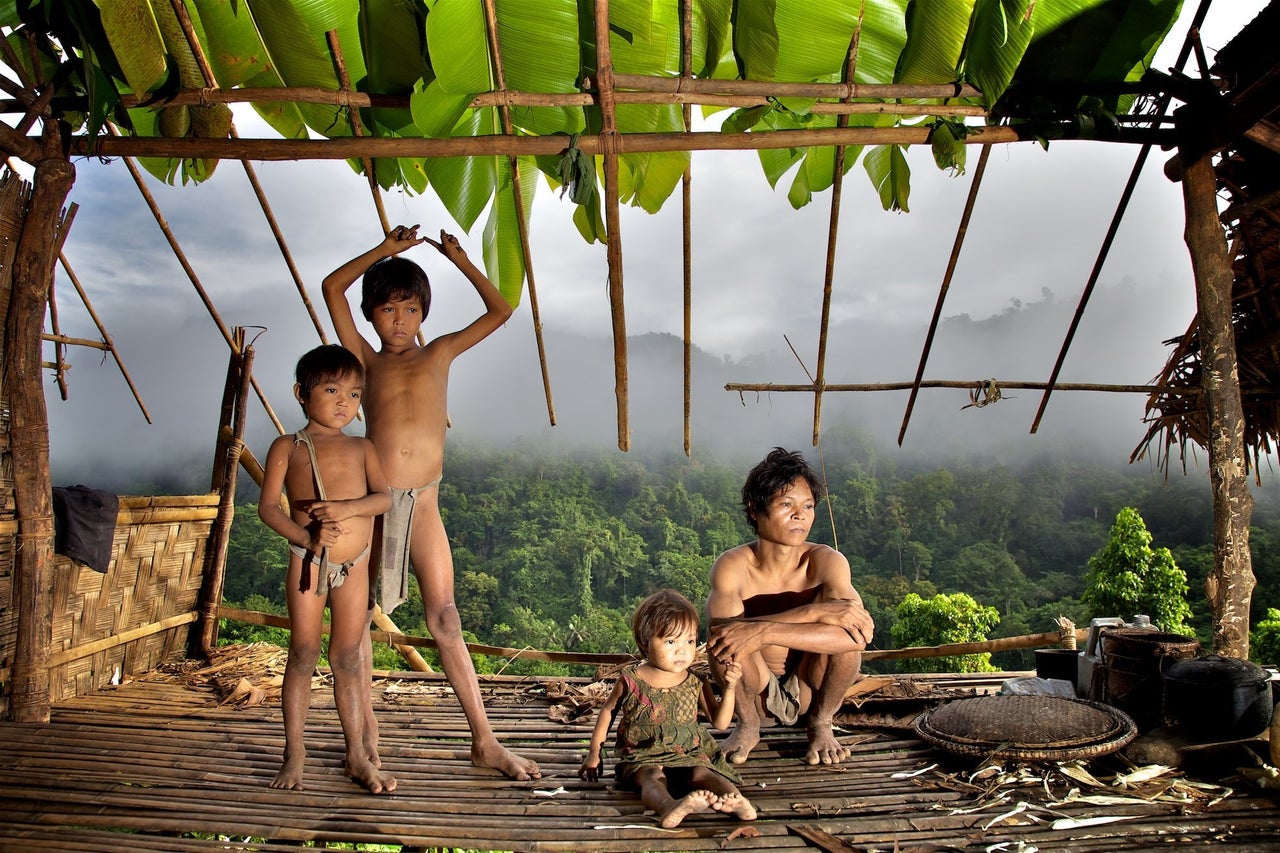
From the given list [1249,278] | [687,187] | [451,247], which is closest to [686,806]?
[451,247]

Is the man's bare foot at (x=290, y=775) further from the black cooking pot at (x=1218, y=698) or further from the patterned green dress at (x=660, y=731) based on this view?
the black cooking pot at (x=1218, y=698)

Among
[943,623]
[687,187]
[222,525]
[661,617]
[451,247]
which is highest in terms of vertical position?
[687,187]

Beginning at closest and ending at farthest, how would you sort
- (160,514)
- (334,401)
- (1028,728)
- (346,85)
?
(334,401) → (1028,728) → (346,85) → (160,514)

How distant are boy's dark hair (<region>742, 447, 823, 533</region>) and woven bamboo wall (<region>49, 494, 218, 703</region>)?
10.4ft

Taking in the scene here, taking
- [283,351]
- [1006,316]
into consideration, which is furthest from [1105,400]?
[283,351]

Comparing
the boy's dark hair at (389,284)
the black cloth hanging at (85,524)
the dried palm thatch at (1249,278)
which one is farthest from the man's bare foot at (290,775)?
the dried palm thatch at (1249,278)

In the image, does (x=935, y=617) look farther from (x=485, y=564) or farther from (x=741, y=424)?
(x=741, y=424)

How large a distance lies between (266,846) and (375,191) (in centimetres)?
262

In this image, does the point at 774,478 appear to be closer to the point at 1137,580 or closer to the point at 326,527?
the point at 326,527

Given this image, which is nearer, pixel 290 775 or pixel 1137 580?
pixel 290 775

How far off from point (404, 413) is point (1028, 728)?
7.58ft

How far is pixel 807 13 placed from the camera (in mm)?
3059

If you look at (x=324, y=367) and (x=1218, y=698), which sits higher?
(x=324, y=367)

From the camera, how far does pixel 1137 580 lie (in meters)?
16.0
